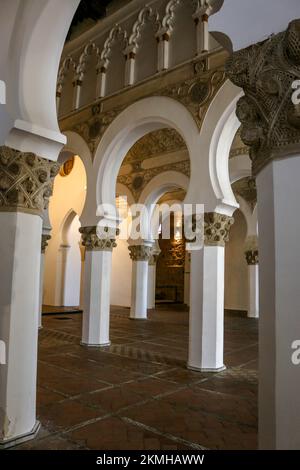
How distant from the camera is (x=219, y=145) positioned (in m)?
5.50

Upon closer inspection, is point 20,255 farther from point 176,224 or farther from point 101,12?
point 176,224

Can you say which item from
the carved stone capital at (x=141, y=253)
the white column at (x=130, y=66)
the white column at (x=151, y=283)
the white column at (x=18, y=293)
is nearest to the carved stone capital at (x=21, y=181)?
the white column at (x=18, y=293)

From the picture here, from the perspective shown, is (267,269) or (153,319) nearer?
(267,269)

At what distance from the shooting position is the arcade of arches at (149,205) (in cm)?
182

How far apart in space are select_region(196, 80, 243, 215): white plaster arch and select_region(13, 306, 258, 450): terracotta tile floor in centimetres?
256

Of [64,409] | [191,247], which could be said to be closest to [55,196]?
[191,247]

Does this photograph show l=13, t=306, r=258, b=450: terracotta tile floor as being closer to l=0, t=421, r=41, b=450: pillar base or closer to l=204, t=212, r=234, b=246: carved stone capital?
l=0, t=421, r=41, b=450: pillar base

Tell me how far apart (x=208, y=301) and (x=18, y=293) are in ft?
10.5

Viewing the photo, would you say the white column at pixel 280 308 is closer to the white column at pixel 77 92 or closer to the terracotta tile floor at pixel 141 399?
the terracotta tile floor at pixel 141 399

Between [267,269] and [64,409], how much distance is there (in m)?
2.91

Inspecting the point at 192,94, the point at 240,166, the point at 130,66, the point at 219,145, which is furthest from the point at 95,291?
the point at 240,166

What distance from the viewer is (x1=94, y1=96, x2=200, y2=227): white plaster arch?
6.10 meters

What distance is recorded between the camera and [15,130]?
2.93 meters

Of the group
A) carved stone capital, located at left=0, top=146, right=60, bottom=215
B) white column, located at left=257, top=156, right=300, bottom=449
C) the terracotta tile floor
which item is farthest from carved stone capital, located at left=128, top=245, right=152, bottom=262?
white column, located at left=257, top=156, right=300, bottom=449
